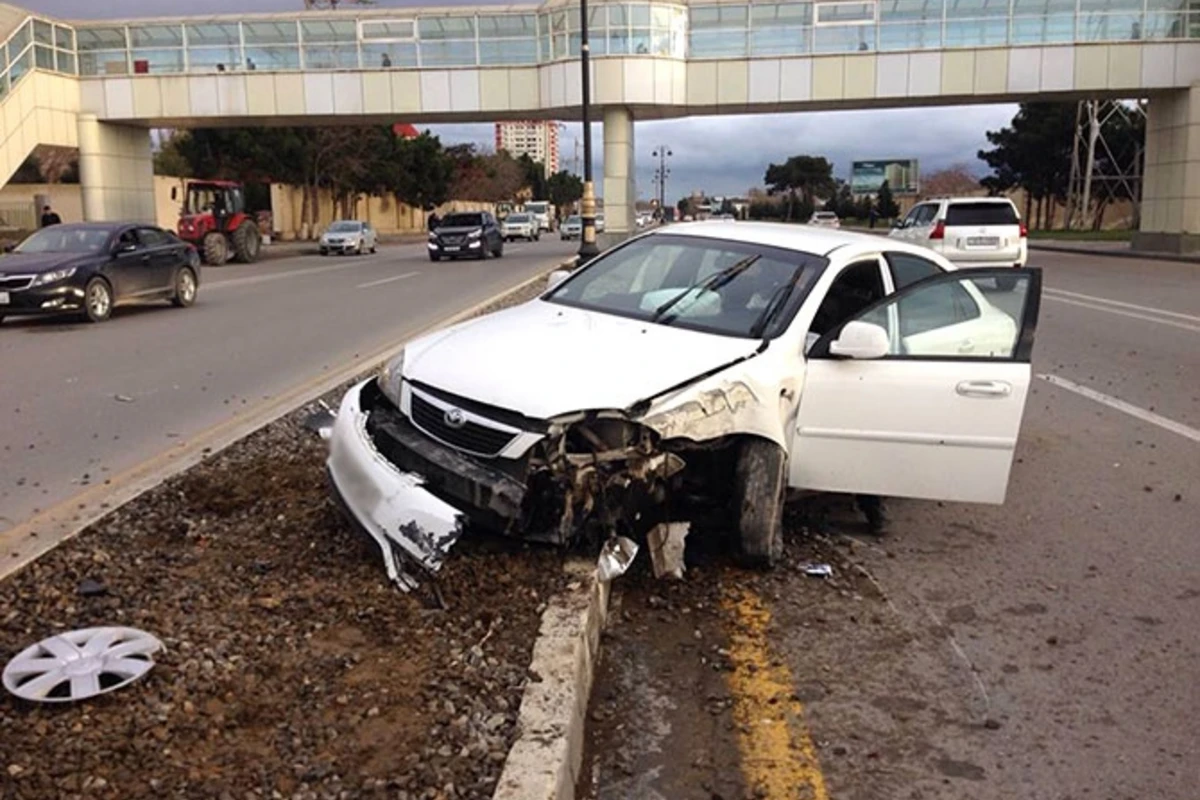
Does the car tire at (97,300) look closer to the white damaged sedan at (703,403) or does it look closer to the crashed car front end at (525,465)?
A: the white damaged sedan at (703,403)

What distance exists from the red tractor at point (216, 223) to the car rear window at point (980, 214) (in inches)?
865

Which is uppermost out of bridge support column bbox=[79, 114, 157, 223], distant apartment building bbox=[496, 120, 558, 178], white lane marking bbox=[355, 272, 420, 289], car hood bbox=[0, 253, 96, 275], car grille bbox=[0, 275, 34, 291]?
distant apartment building bbox=[496, 120, 558, 178]

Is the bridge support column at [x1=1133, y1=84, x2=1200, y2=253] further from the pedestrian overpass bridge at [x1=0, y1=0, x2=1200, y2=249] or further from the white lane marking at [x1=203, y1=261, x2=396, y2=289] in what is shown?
the white lane marking at [x1=203, y1=261, x2=396, y2=289]

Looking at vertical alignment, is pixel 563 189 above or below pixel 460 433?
above

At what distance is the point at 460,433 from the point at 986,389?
2603 mm

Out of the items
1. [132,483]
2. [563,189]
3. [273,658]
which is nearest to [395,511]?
[273,658]

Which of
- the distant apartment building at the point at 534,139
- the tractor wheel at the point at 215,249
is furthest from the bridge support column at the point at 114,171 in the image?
the distant apartment building at the point at 534,139

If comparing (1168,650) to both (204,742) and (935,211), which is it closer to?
(204,742)

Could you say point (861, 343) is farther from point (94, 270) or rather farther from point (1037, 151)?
point (1037, 151)

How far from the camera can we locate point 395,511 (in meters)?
4.61

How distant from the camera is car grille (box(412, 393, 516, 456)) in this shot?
4.62 metres

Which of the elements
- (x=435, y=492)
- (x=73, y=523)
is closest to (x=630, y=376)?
(x=435, y=492)

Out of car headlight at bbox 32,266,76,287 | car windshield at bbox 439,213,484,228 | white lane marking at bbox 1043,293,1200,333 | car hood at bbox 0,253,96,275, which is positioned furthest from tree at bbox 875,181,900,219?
car headlight at bbox 32,266,76,287

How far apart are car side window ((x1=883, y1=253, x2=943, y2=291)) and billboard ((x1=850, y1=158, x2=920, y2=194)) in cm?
10074
